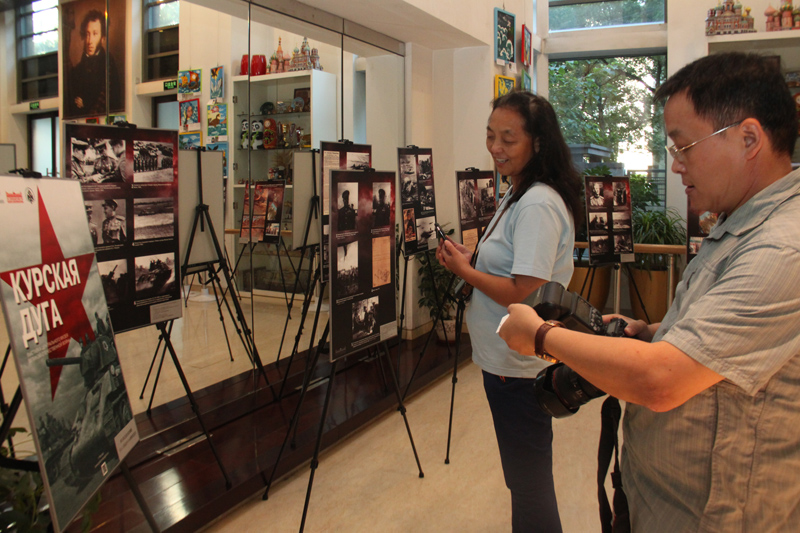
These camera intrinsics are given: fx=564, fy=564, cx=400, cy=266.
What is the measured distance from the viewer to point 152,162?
7.59ft

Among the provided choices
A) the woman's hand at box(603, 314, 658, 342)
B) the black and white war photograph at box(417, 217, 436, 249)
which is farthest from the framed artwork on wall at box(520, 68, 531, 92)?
the woman's hand at box(603, 314, 658, 342)

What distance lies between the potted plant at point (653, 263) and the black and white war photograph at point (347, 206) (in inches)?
159

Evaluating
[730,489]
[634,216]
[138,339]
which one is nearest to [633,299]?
[634,216]

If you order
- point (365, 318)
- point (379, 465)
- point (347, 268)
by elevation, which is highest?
point (347, 268)

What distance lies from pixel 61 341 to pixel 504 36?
4.81m

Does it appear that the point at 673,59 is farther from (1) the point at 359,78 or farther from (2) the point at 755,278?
(2) the point at 755,278

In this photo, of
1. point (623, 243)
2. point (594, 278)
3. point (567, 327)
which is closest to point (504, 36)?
point (623, 243)

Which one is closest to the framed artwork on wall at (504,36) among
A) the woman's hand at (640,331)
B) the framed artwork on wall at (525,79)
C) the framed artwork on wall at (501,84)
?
the framed artwork on wall at (501,84)

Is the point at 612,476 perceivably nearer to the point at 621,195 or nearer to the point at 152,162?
the point at 152,162

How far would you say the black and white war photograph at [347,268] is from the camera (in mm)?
2277

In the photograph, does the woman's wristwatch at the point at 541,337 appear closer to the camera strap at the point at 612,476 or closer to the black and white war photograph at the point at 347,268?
the camera strap at the point at 612,476

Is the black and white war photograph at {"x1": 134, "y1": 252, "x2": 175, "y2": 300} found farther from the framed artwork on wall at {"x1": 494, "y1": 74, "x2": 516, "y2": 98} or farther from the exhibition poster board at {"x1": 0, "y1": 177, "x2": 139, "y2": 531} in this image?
the framed artwork on wall at {"x1": 494, "y1": 74, "x2": 516, "y2": 98}

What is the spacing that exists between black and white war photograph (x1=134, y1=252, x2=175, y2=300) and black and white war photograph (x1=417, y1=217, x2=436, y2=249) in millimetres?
1781

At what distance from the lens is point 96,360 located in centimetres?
143
